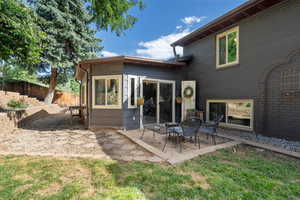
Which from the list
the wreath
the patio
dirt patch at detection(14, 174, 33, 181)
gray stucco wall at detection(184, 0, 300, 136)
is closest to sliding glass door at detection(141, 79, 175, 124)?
the wreath

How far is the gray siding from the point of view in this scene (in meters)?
5.87

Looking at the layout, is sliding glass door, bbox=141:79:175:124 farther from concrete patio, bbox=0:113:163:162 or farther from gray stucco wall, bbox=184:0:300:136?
concrete patio, bbox=0:113:163:162

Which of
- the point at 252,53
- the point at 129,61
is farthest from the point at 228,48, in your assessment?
the point at 129,61

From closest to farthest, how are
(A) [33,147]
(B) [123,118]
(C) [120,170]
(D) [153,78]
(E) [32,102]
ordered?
(C) [120,170], (A) [33,147], (B) [123,118], (D) [153,78], (E) [32,102]

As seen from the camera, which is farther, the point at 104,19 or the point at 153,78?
the point at 153,78

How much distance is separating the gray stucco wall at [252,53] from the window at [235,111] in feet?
0.71

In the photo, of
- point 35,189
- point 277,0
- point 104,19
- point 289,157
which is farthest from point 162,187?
point 277,0

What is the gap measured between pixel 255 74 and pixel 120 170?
547 centimetres

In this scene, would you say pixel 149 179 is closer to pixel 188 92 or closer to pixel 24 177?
pixel 24 177

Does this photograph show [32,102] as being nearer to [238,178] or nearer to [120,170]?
[120,170]

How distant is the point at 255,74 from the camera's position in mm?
5113

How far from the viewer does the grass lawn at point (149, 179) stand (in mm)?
2008

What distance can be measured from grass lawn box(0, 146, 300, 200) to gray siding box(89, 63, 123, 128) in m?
2.89

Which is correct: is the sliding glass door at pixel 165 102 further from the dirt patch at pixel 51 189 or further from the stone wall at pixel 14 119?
the stone wall at pixel 14 119
